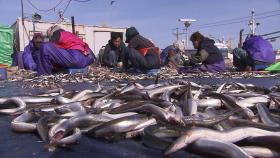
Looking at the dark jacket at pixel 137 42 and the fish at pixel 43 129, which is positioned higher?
the dark jacket at pixel 137 42

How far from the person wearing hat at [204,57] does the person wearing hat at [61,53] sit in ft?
8.49

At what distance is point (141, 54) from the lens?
814 centimetres

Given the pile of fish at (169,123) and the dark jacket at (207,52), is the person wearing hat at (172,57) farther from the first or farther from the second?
the pile of fish at (169,123)

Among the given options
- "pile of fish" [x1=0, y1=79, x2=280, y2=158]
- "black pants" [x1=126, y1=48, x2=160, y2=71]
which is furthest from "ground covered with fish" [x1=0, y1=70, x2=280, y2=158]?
"black pants" [x1=126, y1=48, x2=160, y2=71]

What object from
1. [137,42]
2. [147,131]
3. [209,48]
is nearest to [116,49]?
[137,42]

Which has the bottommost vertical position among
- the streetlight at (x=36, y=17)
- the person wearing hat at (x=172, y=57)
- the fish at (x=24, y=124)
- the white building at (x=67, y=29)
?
the fish at (x=24, y=124)

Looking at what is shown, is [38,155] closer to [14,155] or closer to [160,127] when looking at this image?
[14,155]

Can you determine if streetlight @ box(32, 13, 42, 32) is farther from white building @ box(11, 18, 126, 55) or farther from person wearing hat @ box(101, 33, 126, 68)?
person wearing hat @ box(101, 33, 126, 68)

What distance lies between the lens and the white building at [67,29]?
1599 centimetres

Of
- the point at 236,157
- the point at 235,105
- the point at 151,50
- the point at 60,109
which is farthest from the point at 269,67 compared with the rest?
the point at 236,157

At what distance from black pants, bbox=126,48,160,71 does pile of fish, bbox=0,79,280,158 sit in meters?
4.71

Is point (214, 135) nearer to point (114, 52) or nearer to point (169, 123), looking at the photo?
point (169, 123)

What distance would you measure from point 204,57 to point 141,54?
5.02ft

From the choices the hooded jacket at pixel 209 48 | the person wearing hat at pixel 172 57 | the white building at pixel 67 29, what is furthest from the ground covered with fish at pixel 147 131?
the white building at pixel 67 29
